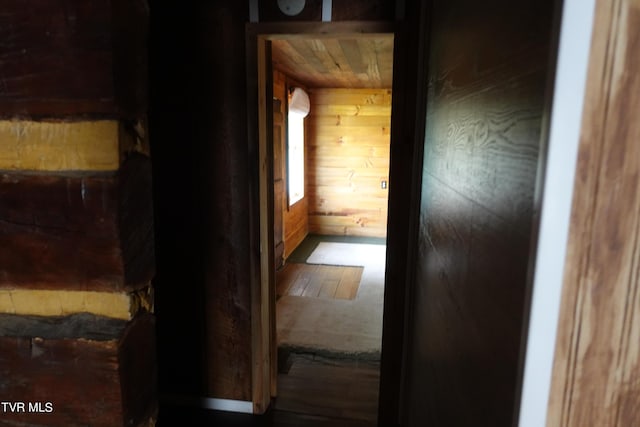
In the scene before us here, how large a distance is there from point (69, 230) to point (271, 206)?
1.43 meters

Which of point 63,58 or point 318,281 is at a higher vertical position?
point 63,58

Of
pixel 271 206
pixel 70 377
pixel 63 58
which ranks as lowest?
pixel 70 377

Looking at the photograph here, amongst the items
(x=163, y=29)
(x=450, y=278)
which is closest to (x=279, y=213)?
(x=163, y=29)

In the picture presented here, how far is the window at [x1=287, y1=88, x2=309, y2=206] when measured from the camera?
197 inches

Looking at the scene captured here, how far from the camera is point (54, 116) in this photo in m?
0.69

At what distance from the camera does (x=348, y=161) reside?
615 centimetres

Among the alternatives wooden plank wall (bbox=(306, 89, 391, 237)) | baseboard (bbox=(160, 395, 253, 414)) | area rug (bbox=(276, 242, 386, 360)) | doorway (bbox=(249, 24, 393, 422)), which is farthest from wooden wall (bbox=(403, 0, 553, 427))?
wooden plank wall (bbox=(306, 89, 391, 237))

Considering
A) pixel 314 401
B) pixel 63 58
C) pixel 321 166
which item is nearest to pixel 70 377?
pixel 63 58

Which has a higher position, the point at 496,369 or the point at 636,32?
the point at 636,32

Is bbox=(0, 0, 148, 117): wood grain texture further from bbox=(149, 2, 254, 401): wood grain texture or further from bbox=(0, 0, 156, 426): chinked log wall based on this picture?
bbox=(149, 2, 254, 401): wood grain texture

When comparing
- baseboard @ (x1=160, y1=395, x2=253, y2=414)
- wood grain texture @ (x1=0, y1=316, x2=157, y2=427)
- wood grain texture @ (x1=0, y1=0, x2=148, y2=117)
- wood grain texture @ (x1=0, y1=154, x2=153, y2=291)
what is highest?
wood grain texture @ (x1=0, y1=0, x2=148, y2=117)

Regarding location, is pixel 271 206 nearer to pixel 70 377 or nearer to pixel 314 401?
pixel 314 401

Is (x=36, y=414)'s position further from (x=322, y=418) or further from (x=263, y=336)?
(x=322, y=418)

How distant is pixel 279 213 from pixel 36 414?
3969mm
